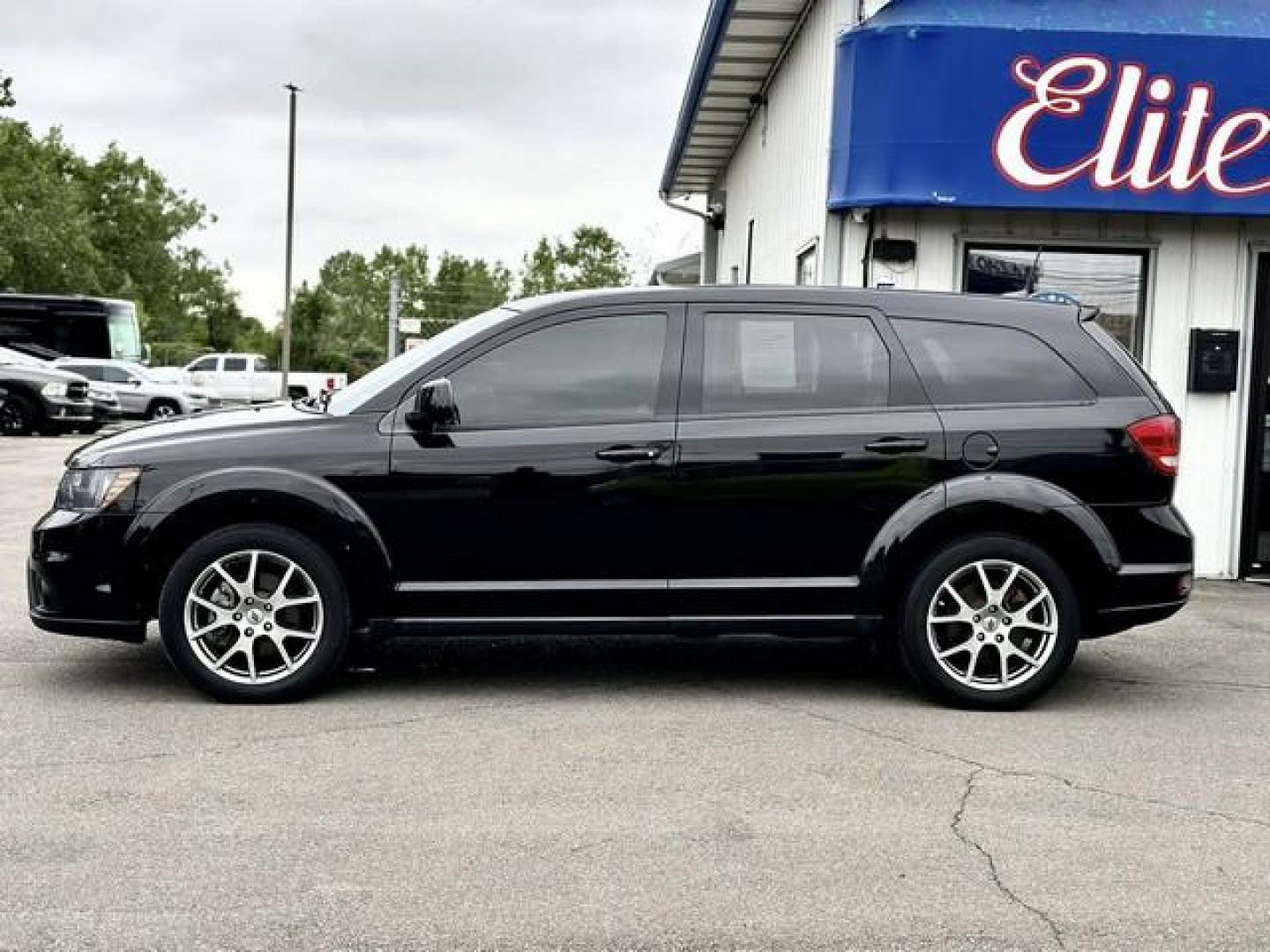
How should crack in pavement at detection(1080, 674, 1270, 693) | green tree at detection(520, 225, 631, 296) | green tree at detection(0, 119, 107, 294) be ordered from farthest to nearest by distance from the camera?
1. green tree at detection(520, 225, 631, 296)
2. green tree at detection(0, 119, 107, 294)
3. crack in pavement at detection(1080, 674, 1270, 693)

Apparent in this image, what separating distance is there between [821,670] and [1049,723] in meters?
1.26

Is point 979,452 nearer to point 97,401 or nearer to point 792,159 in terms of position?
point 792,159

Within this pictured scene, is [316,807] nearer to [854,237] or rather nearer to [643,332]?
[643,332]

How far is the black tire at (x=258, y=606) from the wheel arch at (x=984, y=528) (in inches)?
85.3

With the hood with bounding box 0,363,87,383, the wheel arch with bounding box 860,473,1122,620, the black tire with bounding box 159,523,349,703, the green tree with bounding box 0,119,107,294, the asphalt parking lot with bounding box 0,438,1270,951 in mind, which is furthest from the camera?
the green tree with bounding box 0,119,107,294

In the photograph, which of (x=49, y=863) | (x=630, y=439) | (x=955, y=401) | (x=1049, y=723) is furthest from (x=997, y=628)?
(x=49, y=863)

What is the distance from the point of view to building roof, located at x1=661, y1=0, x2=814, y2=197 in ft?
42.0

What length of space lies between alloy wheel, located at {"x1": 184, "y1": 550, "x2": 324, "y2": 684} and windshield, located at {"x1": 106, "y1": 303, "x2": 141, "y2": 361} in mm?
30512

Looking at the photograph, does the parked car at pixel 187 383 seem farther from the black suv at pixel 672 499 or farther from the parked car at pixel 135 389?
the black suv at pixel 672 499

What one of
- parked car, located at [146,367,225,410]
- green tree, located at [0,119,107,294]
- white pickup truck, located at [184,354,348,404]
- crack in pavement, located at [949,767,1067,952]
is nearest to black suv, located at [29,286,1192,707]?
crack in pavement, located at [949,767,1067,952]

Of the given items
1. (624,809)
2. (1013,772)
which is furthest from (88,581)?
(1013,772)

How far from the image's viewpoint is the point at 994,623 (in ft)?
20.4

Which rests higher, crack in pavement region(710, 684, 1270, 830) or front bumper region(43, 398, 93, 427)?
front bumper region(43, 398, 93, 427)

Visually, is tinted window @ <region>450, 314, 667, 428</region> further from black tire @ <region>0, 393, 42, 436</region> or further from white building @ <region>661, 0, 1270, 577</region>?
black tire @ <region>0, 393, 42, 436</region>
